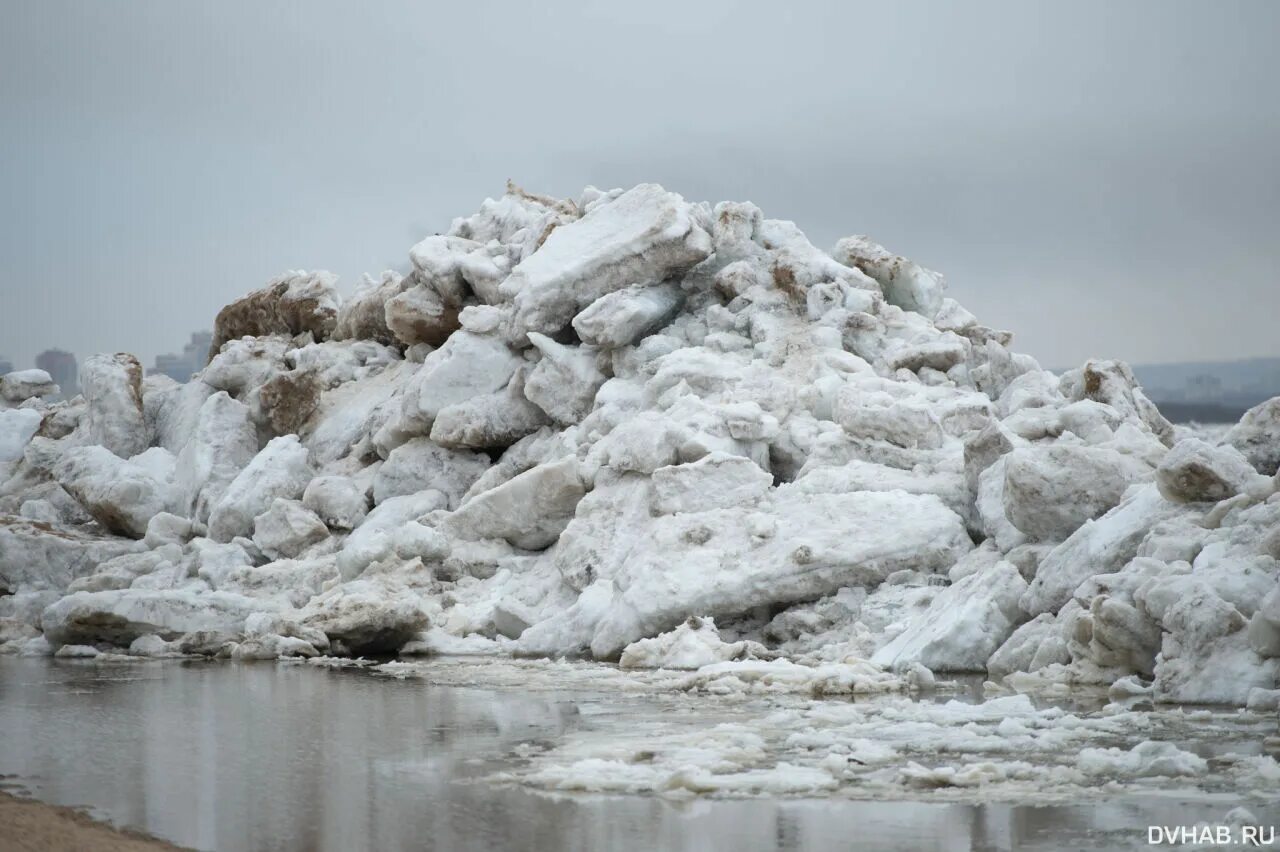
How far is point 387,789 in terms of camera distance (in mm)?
7059

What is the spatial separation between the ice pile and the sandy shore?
5.57 metres

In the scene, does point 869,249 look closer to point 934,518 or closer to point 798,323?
point 798,323

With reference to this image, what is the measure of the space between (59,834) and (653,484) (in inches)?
359

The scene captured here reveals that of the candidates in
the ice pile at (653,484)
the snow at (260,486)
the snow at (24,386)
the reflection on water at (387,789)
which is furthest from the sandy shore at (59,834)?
the snow at (24,386)

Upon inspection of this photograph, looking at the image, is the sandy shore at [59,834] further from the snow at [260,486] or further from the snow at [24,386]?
the snow at [24,386]

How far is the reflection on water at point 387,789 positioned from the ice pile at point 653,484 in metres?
2.75

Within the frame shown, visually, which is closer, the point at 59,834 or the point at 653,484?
the point at 59,834

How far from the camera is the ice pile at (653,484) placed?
36.3 ft

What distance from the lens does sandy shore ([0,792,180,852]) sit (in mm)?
5730

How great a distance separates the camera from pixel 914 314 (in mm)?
19156

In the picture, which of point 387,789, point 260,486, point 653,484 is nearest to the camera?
point 387,789

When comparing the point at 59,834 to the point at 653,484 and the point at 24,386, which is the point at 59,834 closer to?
the point at 653,484

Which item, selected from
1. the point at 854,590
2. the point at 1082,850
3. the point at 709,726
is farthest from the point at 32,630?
the point at 1082,850

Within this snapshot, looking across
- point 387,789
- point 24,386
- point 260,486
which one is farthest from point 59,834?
point 24,386
